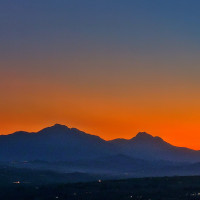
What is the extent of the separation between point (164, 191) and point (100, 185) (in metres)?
17.0

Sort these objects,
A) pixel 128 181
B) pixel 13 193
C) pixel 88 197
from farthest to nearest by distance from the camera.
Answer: pixel 128 181
pixel 13 193
pixel 88 197

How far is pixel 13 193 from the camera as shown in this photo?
112938mm

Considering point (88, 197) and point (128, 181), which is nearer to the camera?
point (88, 197)

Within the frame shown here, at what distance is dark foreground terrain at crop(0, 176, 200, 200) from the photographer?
317ft

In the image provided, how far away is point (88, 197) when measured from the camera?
97438mm

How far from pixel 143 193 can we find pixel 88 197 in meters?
10.3

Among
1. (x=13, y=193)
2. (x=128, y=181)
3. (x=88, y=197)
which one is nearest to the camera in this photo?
(x=88, y=197)

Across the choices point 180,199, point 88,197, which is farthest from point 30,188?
point 180,199

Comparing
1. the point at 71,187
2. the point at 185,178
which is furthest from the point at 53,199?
the point at 185,178

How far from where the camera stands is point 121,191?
10562 centimetres

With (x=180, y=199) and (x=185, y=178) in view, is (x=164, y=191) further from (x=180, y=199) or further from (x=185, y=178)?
(x=185, y=178)

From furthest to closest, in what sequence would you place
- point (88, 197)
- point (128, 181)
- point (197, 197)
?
point (128, 181)
point (88, 197)
point (197, 197)

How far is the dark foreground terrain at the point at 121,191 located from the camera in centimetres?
9669

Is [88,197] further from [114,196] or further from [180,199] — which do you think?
[180,199]
